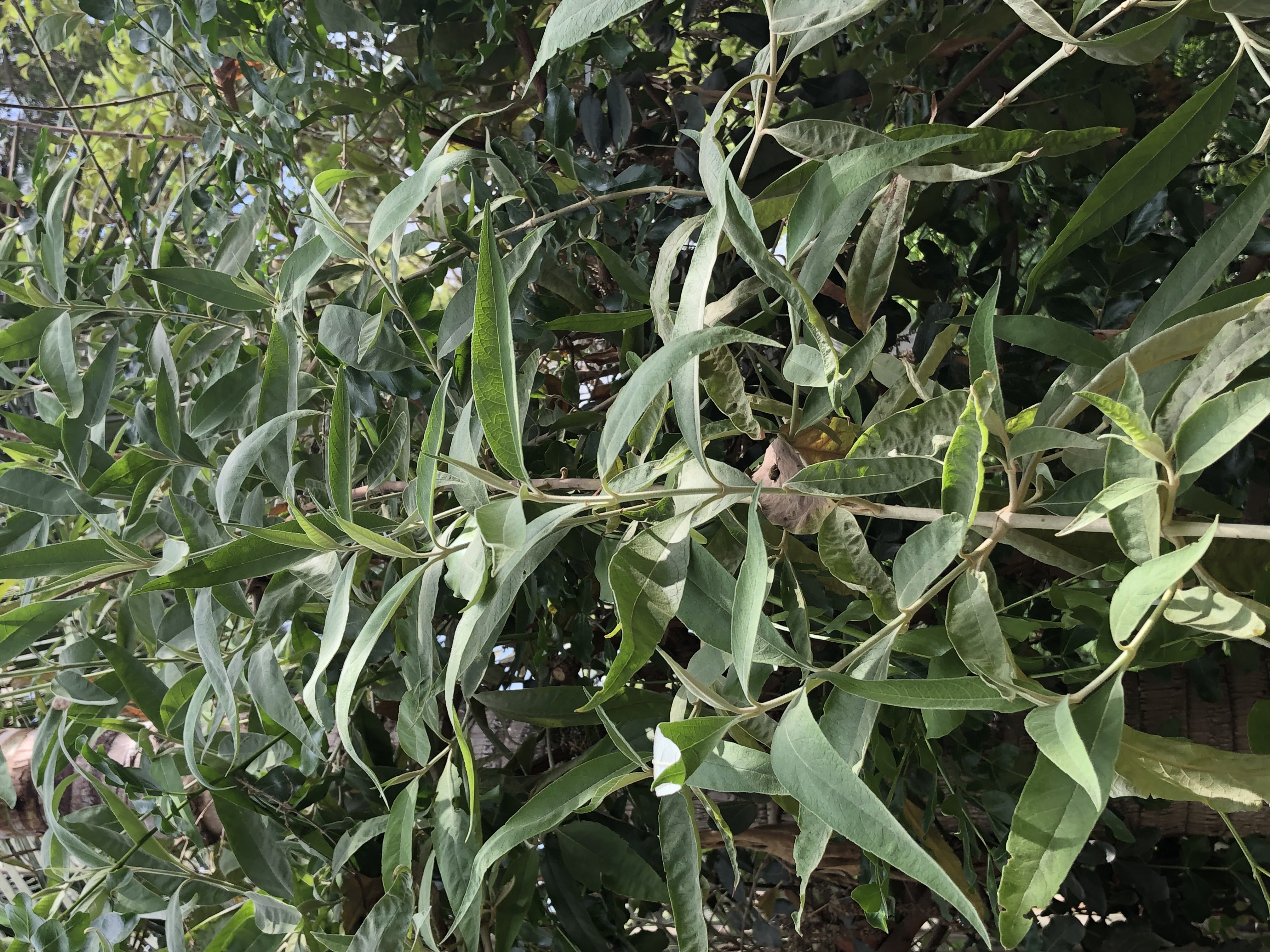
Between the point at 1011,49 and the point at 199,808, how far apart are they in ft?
2.76

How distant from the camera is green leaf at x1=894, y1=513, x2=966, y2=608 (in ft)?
0.78

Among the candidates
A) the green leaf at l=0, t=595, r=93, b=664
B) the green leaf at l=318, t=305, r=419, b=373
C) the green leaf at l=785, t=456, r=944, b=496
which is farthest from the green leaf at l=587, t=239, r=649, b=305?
the green leaf at l=0, t=595, r=93, b=664

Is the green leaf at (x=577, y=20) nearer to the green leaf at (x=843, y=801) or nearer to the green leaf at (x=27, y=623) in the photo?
the green leaf at (x=843, y=801)

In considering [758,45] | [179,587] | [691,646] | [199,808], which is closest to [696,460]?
[179,587]

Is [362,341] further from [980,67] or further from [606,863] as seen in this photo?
[980,67]

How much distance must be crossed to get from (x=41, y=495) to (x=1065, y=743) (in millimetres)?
502

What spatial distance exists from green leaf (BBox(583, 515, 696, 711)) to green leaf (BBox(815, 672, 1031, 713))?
2.3 inches

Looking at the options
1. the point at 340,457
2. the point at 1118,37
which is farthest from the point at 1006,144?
the point at 340,457

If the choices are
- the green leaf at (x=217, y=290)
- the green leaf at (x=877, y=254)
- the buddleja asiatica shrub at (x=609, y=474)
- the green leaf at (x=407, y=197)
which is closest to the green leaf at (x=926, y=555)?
the buddleja asiatica shrub at (x=609, y=474)

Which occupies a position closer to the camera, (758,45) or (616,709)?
(616,709)

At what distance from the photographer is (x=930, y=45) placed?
542 mm

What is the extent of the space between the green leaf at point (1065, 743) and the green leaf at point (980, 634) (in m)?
0.02

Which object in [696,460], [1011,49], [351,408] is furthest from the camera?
[1011,49]

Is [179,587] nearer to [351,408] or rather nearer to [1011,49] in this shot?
[351,408]
